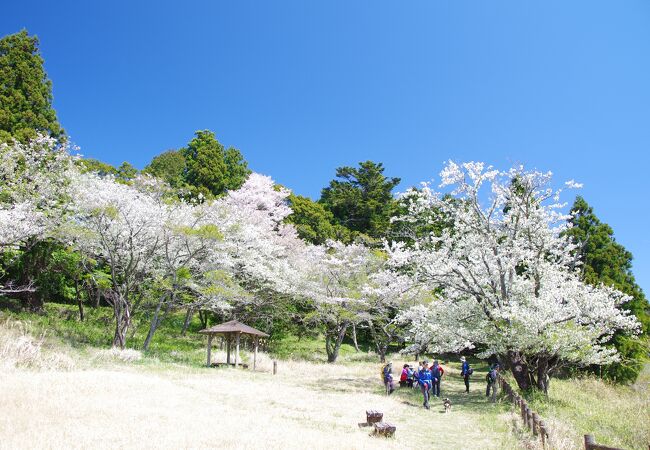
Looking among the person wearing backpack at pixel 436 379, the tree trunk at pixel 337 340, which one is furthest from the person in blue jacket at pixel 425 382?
the tree trunk at pixel 337 340

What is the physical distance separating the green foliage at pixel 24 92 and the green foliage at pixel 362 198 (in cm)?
2703

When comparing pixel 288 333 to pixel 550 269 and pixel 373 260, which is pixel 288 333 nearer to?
pixel 373 260

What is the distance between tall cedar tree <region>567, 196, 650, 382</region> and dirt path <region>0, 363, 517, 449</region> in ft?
31.8

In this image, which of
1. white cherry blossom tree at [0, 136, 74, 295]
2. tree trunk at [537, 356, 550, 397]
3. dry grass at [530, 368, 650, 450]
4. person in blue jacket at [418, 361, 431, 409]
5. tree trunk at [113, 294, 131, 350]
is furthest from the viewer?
tree trunk at [113, 294, 131, 350]

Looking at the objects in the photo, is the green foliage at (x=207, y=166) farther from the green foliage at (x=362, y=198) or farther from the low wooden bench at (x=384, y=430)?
the low wooden bench at (x=384, y=430)

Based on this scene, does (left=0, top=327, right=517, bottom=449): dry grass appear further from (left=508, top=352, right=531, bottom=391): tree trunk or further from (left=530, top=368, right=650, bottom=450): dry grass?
(left=508, top=352, right=531, bottom=391): tree trunk

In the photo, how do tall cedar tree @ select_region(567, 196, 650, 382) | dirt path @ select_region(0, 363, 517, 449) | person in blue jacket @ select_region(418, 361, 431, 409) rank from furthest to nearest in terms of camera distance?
tall cedar tree @ select_region(567, 196, 650, 382)
person in blue jacket @ select_region(418, 361, 431, 409)
dirt path @ select_region(0, 363, 517, 449)

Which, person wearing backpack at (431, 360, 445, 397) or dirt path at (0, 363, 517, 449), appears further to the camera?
person wearing backpack at (431, 360, 445, 397)

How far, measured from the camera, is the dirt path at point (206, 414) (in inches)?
304

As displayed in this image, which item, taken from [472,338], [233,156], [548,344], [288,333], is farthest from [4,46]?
[548,344]

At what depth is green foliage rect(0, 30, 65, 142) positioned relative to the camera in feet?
79.5

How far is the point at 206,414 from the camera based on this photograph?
1015 cm

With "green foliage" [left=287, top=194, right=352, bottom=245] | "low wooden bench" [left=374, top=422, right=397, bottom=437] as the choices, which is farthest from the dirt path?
"green foliage" [left=287, top=194, right=352, bottom=245]

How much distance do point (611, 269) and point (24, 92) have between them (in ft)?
110
